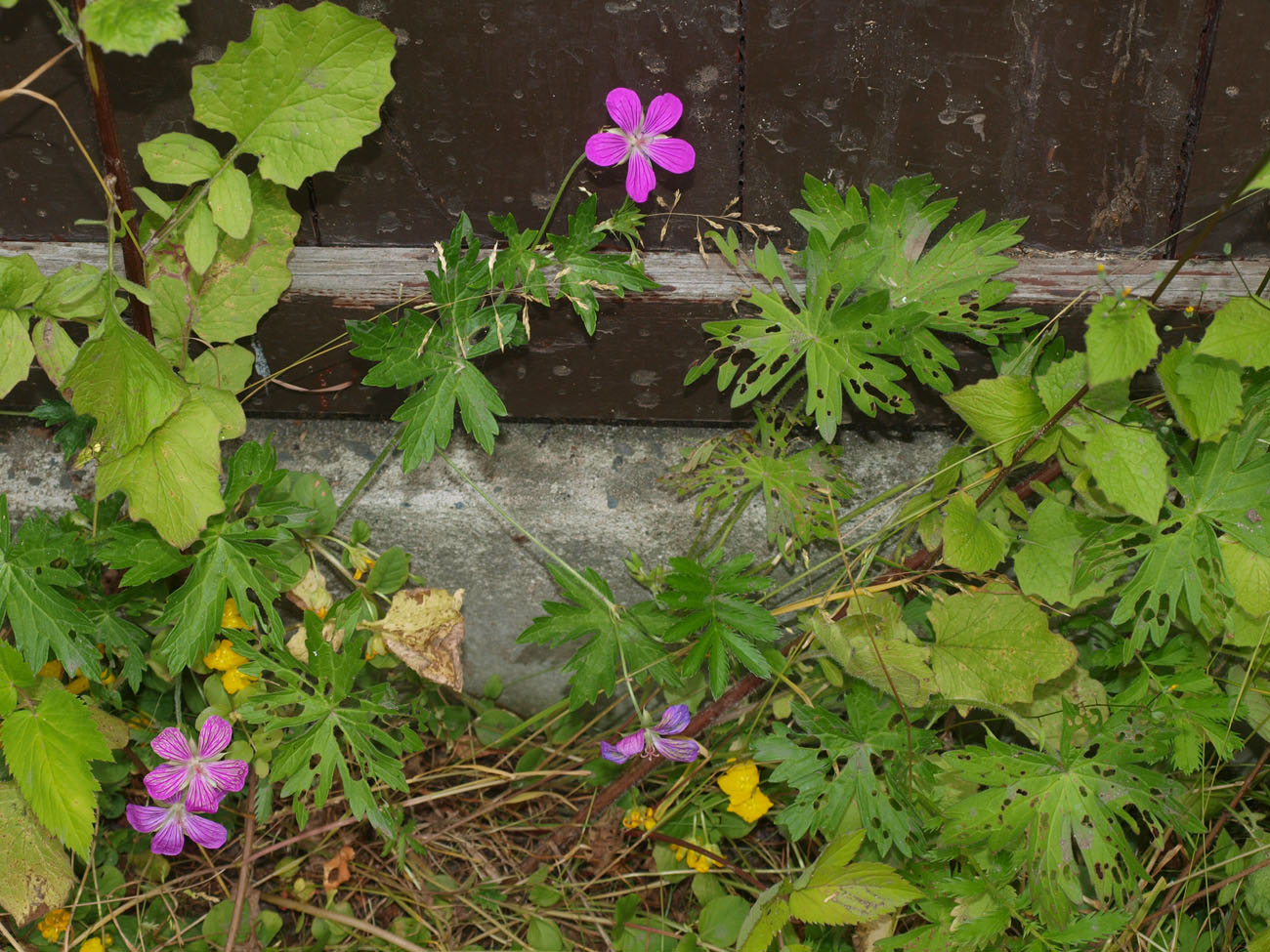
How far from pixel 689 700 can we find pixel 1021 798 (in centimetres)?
60

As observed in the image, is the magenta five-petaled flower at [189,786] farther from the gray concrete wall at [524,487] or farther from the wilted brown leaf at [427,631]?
the gray concrete wall at [524,487]

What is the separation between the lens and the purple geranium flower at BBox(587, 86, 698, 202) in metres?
1.50

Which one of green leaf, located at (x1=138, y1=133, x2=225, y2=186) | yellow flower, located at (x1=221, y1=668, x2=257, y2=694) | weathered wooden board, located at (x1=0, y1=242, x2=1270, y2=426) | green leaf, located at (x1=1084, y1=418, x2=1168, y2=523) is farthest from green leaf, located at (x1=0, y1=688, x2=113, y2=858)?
green leaf, located at (x1=1084, y1=418, x2=1168, y2=523)

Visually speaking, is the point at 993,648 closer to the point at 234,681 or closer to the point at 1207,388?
the point at 1207,388

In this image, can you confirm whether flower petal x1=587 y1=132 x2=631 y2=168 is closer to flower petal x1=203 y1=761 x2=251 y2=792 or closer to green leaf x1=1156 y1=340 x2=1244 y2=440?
green leaf x1=1156 y1=340 x2=1244 y2=440

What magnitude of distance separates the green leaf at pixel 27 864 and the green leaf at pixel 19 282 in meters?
0.78

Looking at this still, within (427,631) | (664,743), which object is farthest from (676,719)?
(427,631)

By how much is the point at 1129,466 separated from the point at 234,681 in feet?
4.76

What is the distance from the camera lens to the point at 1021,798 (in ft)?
4.99

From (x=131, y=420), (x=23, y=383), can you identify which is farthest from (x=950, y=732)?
(x=23, y=383)

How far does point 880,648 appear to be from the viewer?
1609mm

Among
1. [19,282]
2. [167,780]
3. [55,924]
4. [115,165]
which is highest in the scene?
[115,165]

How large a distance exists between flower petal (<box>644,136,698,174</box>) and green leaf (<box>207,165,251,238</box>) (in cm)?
59

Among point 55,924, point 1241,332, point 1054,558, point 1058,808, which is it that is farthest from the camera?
point 55,924
